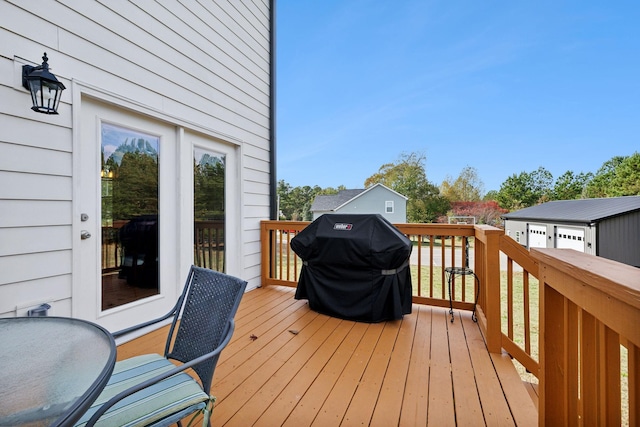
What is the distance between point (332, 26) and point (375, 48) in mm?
4956

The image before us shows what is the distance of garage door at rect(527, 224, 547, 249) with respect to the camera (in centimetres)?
1123

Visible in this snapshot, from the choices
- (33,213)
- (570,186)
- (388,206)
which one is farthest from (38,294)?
(570,186)

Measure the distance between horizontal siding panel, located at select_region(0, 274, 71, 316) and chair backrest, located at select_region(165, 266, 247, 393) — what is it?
43.8 inches

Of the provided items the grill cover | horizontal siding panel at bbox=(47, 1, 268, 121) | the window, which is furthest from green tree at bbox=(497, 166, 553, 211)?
horizontal siding panel at bbox=(47, 1, 268, 121)

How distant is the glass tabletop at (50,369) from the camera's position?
741mm

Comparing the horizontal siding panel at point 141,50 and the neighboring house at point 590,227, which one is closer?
the horizontal siding panel at point 141,50

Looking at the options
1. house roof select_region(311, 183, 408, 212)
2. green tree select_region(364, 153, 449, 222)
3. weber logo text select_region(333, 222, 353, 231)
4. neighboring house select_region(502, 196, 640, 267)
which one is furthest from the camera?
house roof select_region(311, 183, 408, 212)

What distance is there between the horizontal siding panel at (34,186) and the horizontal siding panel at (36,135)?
0.08 metres

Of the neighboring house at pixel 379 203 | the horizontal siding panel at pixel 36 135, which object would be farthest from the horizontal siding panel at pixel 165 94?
the neighboring house at pixel 379 203

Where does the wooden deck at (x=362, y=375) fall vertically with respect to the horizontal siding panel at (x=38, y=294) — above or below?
below

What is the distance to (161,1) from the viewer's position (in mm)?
2625

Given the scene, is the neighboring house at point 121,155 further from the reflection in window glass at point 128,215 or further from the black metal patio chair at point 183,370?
the black metal patio chair at point 183,370

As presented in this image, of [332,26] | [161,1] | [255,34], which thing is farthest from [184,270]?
[332,26]

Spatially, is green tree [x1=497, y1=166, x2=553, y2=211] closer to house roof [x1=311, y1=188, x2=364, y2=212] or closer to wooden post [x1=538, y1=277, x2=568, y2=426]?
house roof [x1=311, y1=188, x2=364, y2=212]
